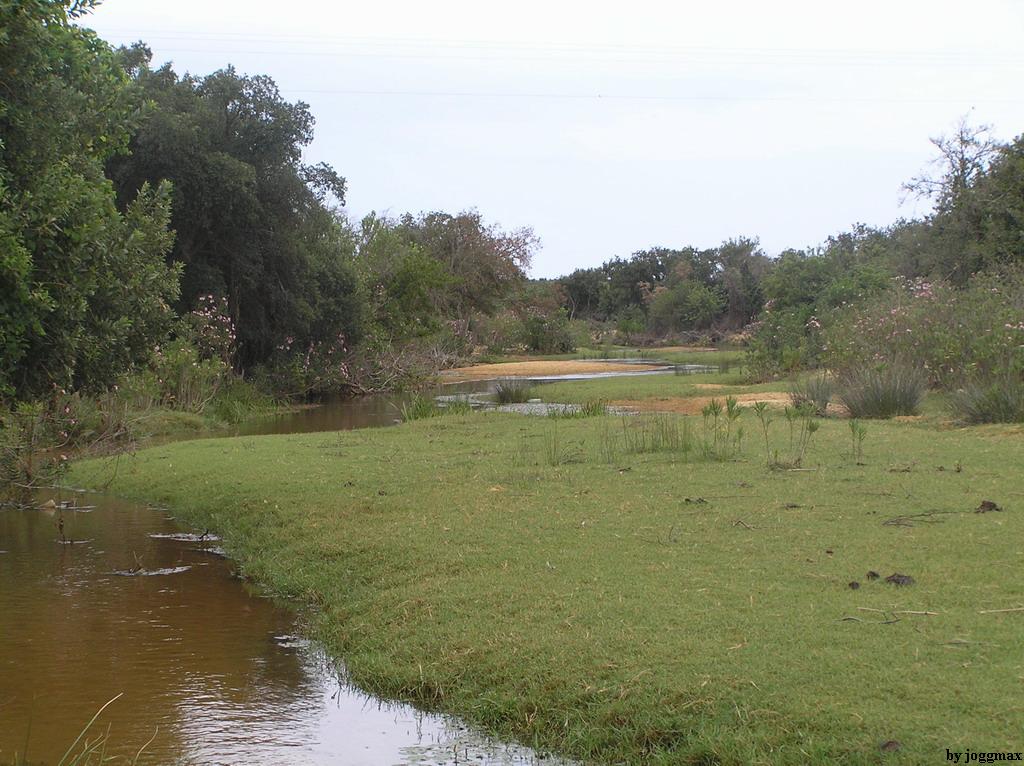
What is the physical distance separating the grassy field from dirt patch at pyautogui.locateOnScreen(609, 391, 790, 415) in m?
8.99

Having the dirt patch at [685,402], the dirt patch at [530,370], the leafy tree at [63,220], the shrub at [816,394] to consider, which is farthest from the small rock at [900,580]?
the dirt patch at [530,370]

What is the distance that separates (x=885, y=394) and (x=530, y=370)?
97.7ft

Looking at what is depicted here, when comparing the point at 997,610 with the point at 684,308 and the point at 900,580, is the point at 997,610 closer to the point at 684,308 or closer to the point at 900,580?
the point at 900,580

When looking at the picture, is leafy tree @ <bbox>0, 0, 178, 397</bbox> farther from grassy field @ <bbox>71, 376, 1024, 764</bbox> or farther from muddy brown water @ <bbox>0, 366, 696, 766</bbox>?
grassy field @ <bbox>71, 376, 1024, 764</bbox>

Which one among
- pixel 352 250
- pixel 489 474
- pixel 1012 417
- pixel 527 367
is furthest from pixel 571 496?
pixel 527 367

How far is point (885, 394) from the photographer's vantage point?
1862cm

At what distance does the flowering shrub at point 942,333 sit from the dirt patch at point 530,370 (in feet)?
64.8

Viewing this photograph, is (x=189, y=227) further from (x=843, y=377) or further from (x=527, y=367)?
(x=527, y=367)

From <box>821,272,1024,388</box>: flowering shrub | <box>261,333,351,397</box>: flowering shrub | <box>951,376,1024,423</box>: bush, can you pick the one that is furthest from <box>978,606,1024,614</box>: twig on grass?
<box>261,333,351,397</box>: flowering shrub

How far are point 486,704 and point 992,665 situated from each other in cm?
274

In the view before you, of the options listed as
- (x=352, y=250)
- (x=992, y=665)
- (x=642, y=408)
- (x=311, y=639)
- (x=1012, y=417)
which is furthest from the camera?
(x=352, y=250)

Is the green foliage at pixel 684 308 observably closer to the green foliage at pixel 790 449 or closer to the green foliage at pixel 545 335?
the green foliage at pixel 545 335

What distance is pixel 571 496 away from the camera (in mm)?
10680

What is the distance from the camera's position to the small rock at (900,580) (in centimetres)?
685
